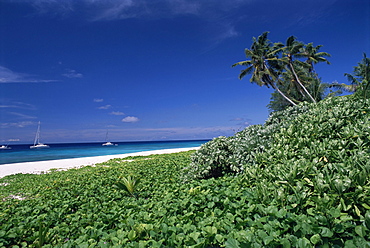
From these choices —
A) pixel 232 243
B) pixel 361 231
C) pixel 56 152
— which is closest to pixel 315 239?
pixel 361 231

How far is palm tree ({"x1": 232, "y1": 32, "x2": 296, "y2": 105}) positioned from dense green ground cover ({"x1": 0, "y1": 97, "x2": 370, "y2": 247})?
27008 mm

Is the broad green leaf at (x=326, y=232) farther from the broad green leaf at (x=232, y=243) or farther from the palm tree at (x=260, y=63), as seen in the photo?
the palm tree at (x=260, y=63)

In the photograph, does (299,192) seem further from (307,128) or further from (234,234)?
(307,128)

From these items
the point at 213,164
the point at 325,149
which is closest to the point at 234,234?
the point at 325,149

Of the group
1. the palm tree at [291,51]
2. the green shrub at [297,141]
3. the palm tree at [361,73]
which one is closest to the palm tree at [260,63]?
the palm tree at [291,51]

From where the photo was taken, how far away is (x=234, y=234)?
2594 mm

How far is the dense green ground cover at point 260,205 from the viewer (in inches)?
97.3

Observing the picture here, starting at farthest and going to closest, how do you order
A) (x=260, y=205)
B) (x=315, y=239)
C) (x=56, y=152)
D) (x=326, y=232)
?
(x=56, y=152) < (x=260, y=205) < (x=326, y=232) < (x=315, y=239)

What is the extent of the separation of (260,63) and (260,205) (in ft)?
105

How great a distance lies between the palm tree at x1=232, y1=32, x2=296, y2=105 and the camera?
103ft

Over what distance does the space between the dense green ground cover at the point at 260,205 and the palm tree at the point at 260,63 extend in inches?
1063

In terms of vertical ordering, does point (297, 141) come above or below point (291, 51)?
below

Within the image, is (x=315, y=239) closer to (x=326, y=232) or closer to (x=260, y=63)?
(x=326, y=232)

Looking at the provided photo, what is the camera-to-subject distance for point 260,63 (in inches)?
1244
